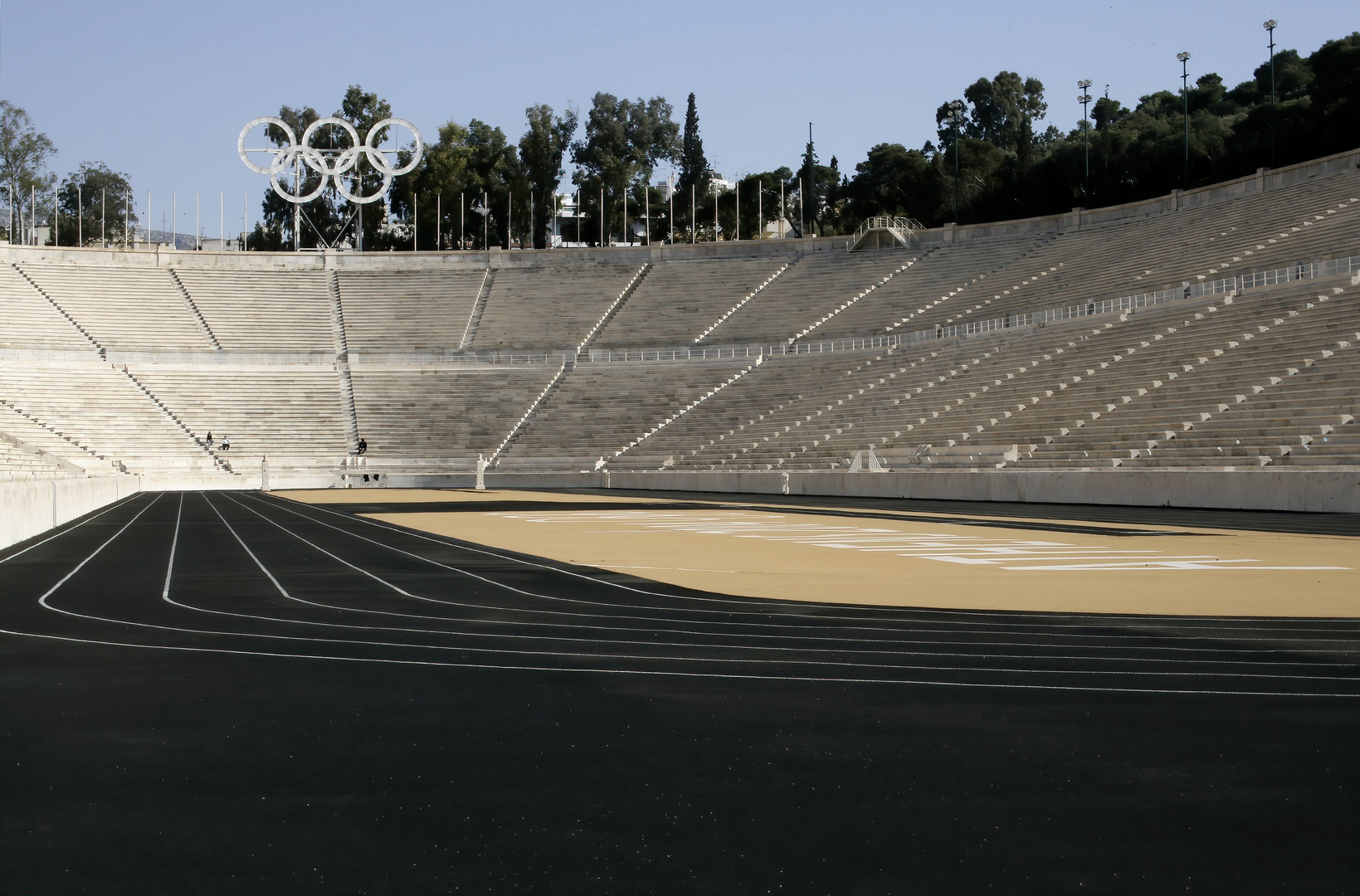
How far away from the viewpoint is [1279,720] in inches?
221

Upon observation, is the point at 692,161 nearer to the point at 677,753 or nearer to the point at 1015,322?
the point at 1015,322

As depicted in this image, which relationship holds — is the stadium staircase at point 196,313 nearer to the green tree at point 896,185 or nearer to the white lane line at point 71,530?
the white lane line at point 71,530

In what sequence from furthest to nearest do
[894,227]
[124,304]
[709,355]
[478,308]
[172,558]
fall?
[478,308], [894,227], [124,304], [709,355], [172,558]

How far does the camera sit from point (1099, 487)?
97.6ft

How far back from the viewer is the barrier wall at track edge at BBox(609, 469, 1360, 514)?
2483cm

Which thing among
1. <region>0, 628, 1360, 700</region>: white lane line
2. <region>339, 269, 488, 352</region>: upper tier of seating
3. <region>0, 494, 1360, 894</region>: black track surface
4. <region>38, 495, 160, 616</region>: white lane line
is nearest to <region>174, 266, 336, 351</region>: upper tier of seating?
<region>339, 269, 488, 352</region>: upper tier of seating

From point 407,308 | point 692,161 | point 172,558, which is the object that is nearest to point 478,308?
point 407,308

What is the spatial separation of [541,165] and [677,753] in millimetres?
90637

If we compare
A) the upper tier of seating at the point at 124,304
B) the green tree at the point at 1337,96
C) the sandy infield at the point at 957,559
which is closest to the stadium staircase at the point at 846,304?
the green tree at the point at 1337,96

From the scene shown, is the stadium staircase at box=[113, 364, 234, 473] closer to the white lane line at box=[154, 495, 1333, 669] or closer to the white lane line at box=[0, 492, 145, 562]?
the white lane line at box=[0, 492, 145, 562]

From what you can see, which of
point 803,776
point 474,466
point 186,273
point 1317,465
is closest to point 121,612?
point 803,776

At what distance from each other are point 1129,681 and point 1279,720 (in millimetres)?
1131

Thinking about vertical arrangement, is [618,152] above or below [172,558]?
above

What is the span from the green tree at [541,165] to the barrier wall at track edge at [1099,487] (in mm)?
54020
